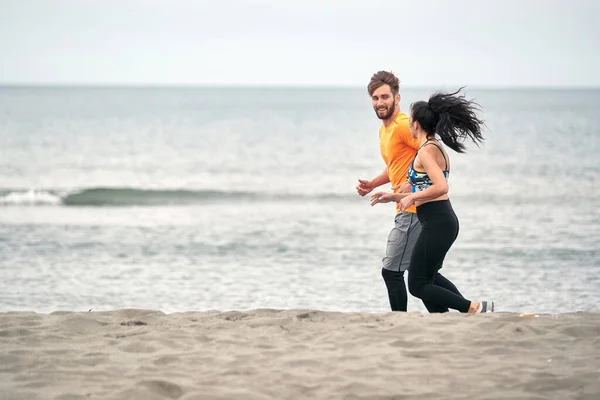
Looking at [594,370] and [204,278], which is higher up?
[594,370]

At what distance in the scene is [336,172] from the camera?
32.1m

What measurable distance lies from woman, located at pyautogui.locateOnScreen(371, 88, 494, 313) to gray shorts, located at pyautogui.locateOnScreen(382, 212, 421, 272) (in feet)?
0.69

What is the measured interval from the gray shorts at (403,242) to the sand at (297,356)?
41 centimetres

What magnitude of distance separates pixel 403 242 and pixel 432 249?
39 centimetres

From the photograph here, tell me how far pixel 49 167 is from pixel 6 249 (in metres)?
21.1

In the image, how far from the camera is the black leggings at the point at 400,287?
21.9 feet

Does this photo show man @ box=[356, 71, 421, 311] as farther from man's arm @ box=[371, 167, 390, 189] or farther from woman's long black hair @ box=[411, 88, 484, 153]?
man's arm @ box=[371, 167, 390, 189]

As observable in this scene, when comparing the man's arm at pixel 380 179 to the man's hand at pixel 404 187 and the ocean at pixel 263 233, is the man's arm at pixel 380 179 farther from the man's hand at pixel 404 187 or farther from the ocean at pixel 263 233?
the ocean at pixel 263 233

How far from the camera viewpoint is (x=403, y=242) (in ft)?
21.7

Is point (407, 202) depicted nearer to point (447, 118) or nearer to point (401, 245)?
point (401, 245)

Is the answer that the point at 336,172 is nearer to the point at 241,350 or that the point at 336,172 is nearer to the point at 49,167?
the point at 49,167

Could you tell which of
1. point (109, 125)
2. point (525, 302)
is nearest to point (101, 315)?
point (525, 302)

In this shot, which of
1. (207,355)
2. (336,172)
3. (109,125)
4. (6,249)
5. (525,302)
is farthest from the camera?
(109,125)

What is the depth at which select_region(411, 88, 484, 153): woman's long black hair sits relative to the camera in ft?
20.9
